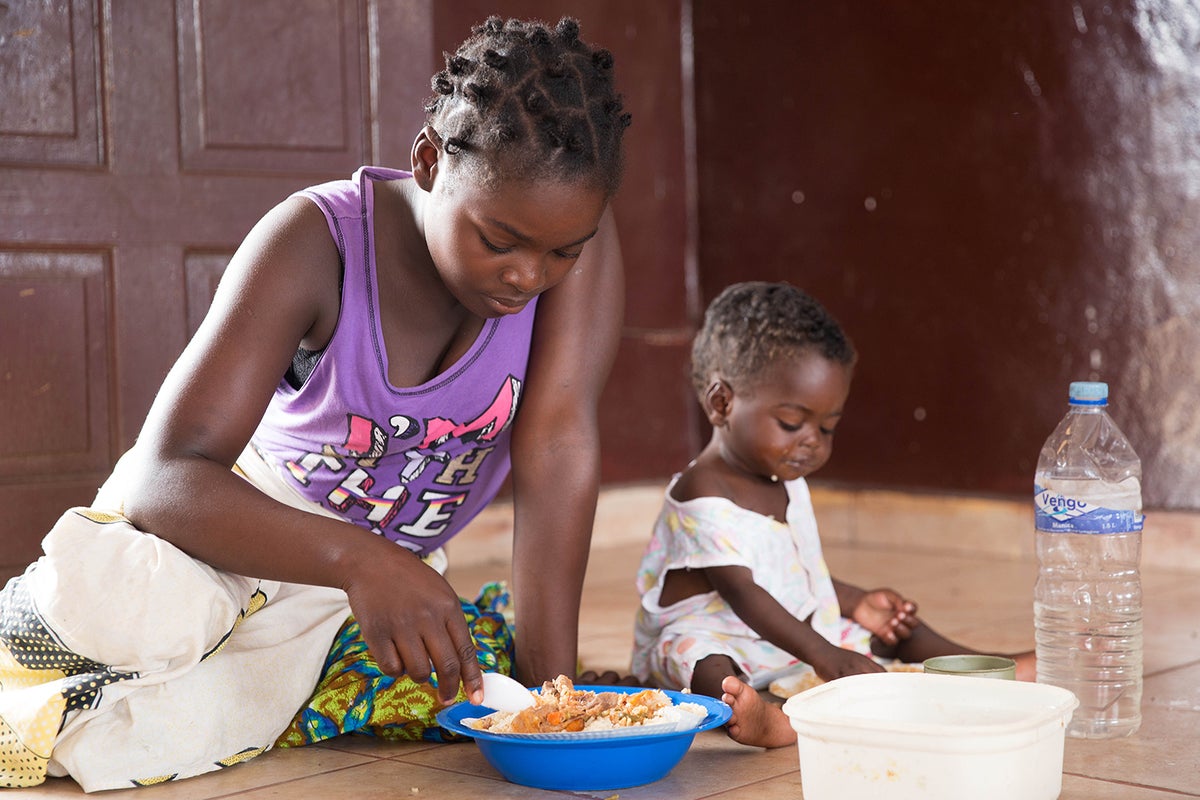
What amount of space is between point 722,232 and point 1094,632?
259 cm

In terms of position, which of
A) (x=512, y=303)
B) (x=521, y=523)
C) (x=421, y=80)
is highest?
(x=421, y=80)

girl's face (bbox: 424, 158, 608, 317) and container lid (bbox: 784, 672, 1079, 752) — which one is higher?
girl's face (bbox: 424, 158, 608, 317)

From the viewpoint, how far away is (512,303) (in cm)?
175

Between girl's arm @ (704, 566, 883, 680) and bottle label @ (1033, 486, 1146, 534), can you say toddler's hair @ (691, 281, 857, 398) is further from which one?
bottle label @ (1033, 486, 1146, 534)

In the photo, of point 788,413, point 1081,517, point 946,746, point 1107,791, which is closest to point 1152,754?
point 1107,791

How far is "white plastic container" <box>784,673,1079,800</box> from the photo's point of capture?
139 centimetres

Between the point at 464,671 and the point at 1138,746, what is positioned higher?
the point at 464,671

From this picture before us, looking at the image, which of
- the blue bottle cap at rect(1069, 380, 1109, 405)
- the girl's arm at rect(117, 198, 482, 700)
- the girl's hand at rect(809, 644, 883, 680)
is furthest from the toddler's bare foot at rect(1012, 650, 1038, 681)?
the girl's arm at rect(117, 198, 482, 700)

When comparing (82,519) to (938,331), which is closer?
(82,519)

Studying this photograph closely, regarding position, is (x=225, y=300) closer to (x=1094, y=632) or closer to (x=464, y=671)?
(x=464, y=671)

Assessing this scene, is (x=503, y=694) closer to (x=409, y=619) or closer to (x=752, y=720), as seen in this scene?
(x=409, y=619)

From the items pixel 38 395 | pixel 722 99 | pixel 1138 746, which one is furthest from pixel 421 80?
pixel 1138 746

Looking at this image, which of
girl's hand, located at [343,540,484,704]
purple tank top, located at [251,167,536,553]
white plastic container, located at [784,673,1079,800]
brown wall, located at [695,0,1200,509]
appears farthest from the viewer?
brown wall, located at [695,0,1200,509]

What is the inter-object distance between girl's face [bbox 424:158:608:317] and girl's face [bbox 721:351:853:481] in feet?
2.18
